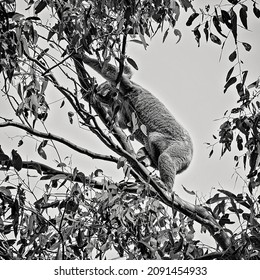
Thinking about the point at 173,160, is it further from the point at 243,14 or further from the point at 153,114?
the point at 243,14

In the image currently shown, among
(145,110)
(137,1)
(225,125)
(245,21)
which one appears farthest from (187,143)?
(245,21)

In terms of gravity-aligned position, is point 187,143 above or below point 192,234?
above

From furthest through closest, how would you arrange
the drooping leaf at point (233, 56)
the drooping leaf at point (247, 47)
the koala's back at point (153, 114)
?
1. the koala's back at point (153, 114)
2. the drooping leaf at point (247, 47)
3. the drooping leaf at point (233, 56)

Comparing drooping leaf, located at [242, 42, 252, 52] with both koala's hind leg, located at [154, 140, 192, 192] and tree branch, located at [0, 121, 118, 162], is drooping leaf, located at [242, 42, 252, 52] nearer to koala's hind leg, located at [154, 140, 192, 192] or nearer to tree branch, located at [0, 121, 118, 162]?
tree branch, located at [0, 121, 118, 162]

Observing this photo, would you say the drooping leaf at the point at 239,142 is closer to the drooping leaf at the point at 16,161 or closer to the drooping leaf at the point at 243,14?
the drooping leaf at the point at 243,14

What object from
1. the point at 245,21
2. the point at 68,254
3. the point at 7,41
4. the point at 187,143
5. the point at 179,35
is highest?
the point at 187,143

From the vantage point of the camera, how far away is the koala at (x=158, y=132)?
8266 mm

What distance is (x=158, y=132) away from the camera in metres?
8.90

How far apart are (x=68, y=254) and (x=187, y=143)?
472 centimetres

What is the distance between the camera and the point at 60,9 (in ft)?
14.3

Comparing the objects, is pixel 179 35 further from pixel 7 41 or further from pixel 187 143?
pixel 187 143

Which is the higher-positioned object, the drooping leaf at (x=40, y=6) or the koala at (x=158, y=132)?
the koala at (x=158, y=132)

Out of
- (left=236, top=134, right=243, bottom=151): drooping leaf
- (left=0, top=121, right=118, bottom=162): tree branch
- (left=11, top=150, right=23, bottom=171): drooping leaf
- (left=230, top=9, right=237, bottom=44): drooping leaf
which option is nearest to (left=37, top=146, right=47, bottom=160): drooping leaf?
(left=0, top=121, right=118, bottom=162): tree branch

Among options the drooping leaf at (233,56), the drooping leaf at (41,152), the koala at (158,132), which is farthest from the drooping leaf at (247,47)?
the koala at (158,132)
